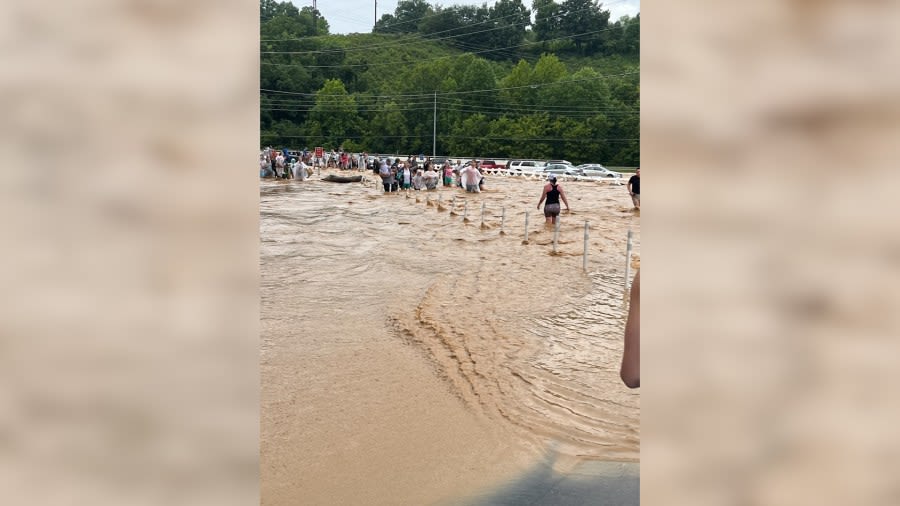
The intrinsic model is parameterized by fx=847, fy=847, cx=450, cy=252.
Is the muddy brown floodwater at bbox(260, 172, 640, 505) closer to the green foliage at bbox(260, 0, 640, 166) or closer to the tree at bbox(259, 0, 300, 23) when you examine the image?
the green foliage at bbox(260, 0, 640, 166)

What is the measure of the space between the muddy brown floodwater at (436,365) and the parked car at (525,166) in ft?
71.7

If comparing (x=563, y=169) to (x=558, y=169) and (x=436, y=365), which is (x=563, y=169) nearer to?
(x=558, y=169)

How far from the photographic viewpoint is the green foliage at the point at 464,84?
52.4 m

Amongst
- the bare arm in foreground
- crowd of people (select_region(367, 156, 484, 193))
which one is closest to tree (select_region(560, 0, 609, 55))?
crowd of people (select_region(367, 156, 484, 193))

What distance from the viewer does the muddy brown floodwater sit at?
555cm

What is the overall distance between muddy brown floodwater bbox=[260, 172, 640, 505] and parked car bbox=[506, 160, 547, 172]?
2187cm

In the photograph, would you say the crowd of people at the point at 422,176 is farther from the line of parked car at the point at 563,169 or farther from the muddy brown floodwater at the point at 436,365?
the line of parked car at the point at 563,169

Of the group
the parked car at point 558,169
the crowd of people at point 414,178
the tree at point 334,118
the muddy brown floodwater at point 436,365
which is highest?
the tree at point 334,118

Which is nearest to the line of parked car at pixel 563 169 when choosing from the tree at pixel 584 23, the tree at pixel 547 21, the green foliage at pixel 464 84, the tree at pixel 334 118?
the green foliage at pixel 464 84

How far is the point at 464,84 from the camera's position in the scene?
62.5m
